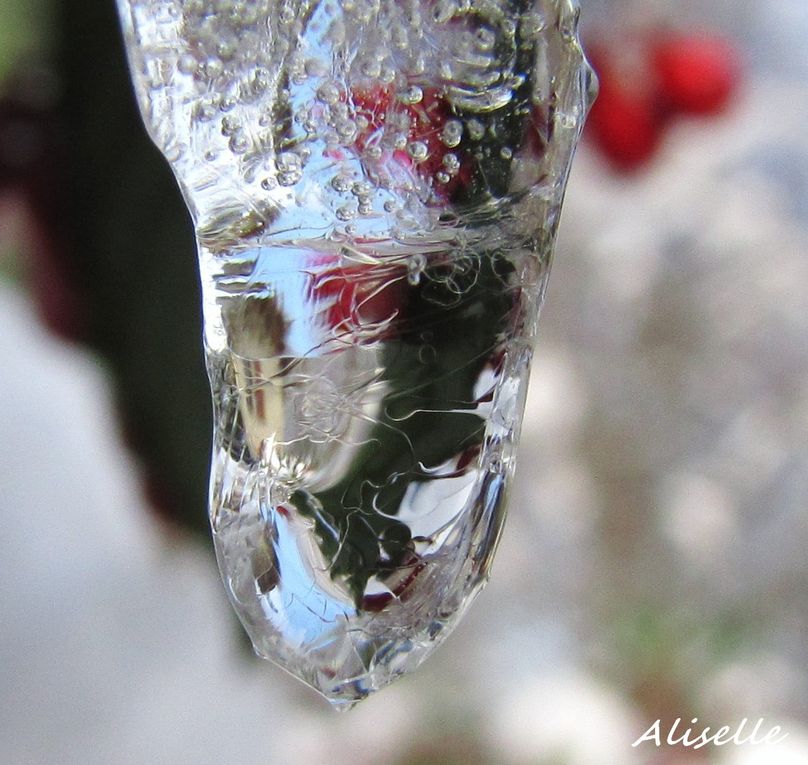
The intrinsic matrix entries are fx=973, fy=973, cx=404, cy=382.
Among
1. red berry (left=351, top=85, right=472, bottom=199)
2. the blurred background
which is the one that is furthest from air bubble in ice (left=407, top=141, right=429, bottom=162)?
the blurred background

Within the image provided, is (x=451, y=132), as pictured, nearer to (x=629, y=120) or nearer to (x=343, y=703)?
(x=343, y=703)

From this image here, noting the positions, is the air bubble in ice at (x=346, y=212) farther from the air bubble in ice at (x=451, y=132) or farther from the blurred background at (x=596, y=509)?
the blurred background at (x=596, y=509)

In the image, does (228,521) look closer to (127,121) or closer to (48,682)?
(127,121)

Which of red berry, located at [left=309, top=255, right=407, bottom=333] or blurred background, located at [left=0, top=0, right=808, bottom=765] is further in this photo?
blurred background, located at [left=0, top=0, right=808, bottom=765]

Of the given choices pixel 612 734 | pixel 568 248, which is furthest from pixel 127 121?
pixel 612 734

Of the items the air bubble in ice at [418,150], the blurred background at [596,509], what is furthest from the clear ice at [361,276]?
the blurred background at [596,509]

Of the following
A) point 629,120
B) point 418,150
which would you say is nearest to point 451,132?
point 418,150

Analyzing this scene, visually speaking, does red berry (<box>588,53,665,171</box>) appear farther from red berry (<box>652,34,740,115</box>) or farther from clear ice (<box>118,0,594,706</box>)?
clear ice (<box>118,0,594,706</box>)
